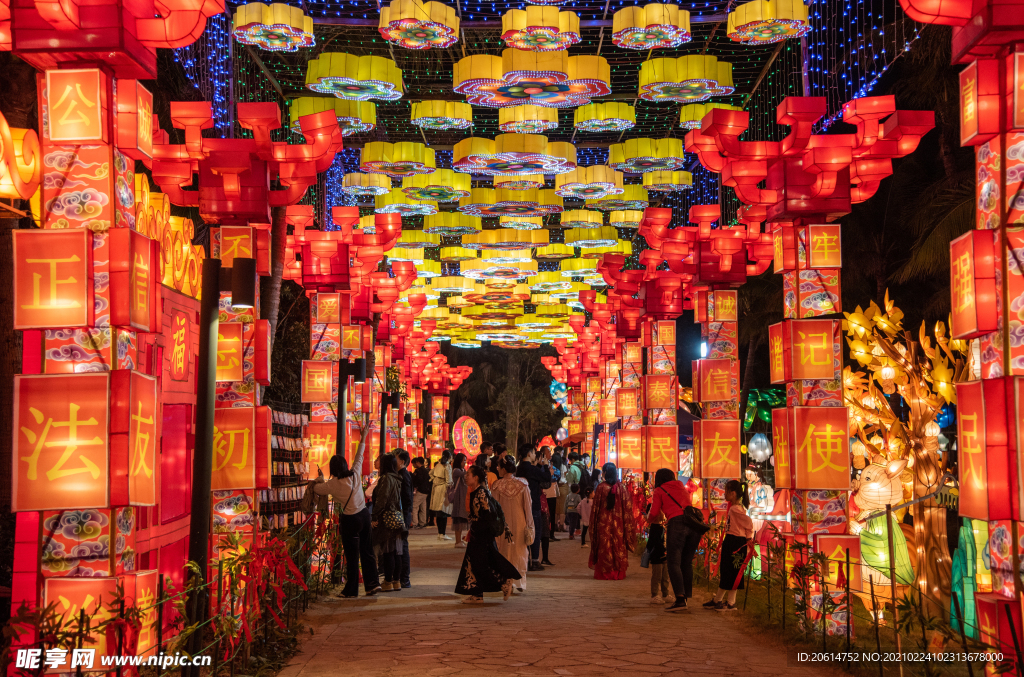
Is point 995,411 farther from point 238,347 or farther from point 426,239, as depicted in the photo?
point 426,239

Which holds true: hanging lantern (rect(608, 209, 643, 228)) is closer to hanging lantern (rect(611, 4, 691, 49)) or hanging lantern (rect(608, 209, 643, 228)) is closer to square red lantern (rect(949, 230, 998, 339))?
hanging lantern (rect(611, 4, 691, 49))

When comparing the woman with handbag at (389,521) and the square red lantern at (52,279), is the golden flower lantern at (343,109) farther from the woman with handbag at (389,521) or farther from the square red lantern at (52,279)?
the square red lantern at (52,279)

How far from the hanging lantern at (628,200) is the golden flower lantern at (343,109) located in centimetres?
497

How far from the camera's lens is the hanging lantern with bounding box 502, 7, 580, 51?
405 inches

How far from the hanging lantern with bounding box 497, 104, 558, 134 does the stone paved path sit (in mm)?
6017

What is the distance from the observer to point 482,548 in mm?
11523

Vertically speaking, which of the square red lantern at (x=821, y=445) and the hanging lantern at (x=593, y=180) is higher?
the hanging lantern at (x=593, y=180)

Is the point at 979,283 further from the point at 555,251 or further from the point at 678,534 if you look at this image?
the point at 555,251

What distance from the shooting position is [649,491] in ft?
65.4

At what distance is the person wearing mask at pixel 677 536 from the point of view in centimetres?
1105

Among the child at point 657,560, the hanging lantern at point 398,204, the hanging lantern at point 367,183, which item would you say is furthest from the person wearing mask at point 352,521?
the hanging lantern at point 398,204

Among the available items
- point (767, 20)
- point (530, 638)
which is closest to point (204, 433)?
point (530, 638)

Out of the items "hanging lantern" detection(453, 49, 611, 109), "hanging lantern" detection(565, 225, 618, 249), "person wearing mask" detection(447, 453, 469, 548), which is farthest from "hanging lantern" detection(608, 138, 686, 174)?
"person wearing mask" detection(447, 453, 469, 548)

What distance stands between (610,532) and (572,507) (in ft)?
25.0
